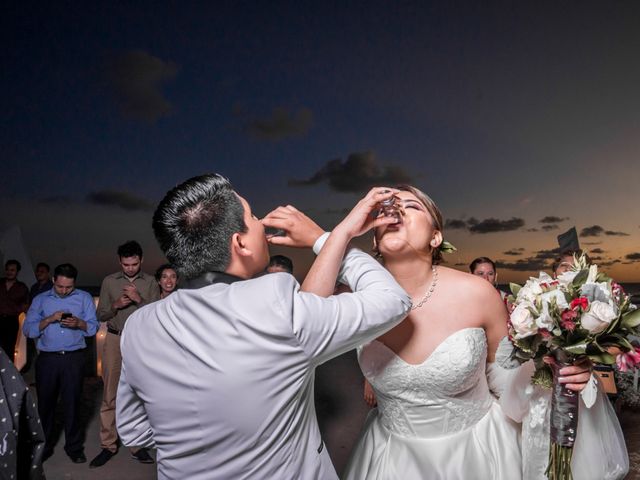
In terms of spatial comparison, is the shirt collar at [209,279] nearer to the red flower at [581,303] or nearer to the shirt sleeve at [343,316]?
the shirt sleeve at [343,316]

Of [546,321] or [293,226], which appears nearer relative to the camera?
[293,226]

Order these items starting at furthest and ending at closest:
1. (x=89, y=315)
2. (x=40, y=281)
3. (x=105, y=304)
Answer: (x=40, y=281) → (x=105, y=304) → (x=89, y=315)

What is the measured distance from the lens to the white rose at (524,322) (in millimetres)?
1796

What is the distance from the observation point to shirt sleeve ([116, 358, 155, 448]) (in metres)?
1.64

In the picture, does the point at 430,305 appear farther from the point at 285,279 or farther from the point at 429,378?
the point at 285,279

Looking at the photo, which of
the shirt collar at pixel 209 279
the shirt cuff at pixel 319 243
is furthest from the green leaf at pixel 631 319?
the shirt collar at pixel 209 279

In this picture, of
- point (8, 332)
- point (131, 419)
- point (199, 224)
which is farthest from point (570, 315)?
point (8, 332)

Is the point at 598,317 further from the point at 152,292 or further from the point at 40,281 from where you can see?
the point at 40,281

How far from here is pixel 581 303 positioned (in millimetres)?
1724

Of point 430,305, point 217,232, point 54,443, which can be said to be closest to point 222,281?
point 217,232

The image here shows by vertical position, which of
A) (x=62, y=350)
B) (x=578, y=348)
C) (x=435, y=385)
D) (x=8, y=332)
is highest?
(x=578, y=348)

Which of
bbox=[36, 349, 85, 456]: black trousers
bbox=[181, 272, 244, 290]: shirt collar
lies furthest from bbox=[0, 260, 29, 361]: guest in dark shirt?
bbox=[181, 272, 244, 290]: shirt collar

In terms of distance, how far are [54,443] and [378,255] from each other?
4998 mm

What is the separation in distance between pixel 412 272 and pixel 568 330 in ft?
2.18
